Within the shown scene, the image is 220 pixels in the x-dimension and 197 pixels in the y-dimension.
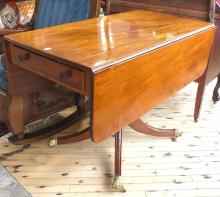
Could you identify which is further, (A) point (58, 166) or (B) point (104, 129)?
(A) point (58, 166)

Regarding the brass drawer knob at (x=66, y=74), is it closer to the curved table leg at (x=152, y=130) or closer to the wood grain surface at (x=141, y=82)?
the wood grain surface at (x=141, y=82)

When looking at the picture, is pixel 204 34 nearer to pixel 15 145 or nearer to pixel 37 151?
pixel 37 151

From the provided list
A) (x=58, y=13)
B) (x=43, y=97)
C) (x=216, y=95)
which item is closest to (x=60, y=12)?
(x=58, y=13)

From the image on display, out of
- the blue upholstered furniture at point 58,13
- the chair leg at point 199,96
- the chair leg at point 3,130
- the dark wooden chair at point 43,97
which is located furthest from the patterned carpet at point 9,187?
the chair leg at point 199,96

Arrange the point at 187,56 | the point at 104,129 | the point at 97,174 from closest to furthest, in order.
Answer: the point at 104,129 < the point at 187,56 < the point at 97,174

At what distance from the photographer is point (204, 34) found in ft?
4.96

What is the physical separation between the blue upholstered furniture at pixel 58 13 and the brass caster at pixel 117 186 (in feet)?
2.60

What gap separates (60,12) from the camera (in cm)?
179

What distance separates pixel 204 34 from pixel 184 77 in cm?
26

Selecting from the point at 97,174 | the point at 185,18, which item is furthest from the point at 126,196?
the point at 185,18

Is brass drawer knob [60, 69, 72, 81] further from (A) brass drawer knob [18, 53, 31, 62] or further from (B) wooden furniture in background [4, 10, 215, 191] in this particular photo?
(A) brass drawer knob [18, 53, 31, 62]

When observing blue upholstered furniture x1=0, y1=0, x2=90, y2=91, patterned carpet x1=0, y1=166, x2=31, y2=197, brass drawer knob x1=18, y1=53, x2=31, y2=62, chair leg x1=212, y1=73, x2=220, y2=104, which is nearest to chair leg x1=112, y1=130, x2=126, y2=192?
patterned carpet x1=0, y1=166, x2=31, y2=197

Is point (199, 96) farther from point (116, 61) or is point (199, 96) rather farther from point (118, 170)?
point (116, 61)

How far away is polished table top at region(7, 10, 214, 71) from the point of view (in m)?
1.11
